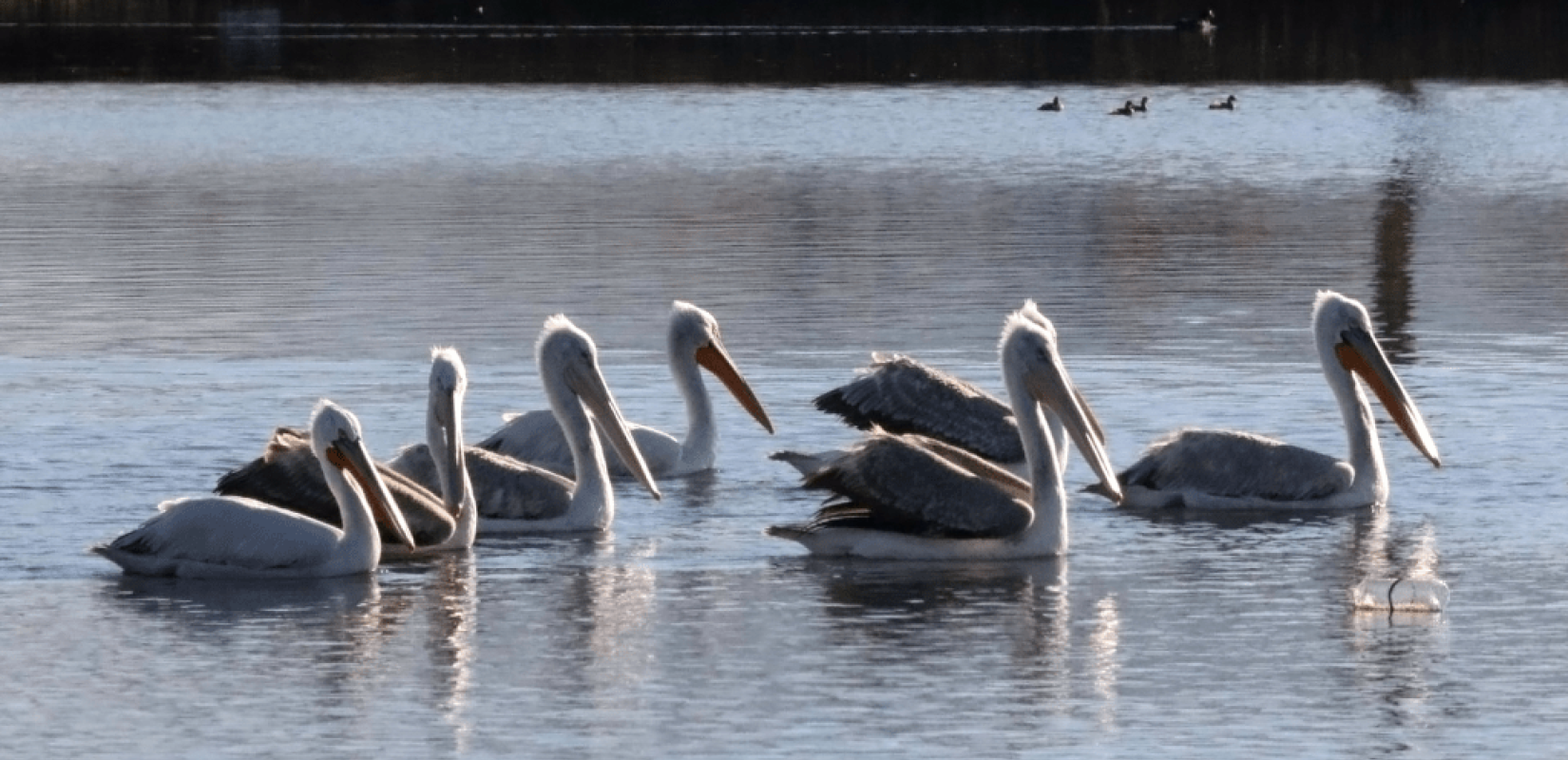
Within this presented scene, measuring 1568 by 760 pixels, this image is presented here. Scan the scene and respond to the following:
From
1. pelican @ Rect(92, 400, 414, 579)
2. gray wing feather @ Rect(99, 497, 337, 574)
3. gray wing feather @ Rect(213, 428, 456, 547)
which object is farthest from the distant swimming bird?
gray wing feather @ Rect(99, 497, 337, 574)

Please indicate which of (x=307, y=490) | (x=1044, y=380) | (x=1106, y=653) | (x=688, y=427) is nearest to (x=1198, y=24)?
A: (x=688, y=427)

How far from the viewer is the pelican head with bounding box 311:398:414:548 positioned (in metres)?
9.56

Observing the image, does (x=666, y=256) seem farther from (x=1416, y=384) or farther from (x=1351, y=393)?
(x=1351, y=393)

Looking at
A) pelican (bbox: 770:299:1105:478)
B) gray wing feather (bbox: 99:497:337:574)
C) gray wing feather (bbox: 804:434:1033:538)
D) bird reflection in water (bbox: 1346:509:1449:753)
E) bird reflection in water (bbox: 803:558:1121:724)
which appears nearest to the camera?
bird reflection in water (bbox: 1346:509:1449:753)

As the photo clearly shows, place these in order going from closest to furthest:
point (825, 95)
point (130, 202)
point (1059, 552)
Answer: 1. point (1059, 552)
2. point (130, 202)
3. point (825, 95)

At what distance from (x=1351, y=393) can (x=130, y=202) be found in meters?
17.4

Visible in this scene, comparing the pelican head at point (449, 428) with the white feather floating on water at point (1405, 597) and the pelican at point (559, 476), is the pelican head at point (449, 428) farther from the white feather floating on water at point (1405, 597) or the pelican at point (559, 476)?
the white feather floating on water at point (1405, 597)

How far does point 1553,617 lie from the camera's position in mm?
8961

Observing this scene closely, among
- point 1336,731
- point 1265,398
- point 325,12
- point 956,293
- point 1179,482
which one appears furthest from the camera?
point 325,12

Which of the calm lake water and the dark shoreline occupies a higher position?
the calm lake water

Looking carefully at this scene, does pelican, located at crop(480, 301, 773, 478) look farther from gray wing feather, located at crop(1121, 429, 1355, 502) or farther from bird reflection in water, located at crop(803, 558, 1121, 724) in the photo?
bird reflection in water, located at crop(803, 558, 1121, 724)

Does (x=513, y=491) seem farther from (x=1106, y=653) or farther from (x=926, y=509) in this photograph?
(x=1106, y=653)

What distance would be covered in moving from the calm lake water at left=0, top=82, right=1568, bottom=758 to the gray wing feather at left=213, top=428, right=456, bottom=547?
0.69ft

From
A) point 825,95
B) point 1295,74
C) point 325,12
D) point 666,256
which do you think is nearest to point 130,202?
point 666,256
